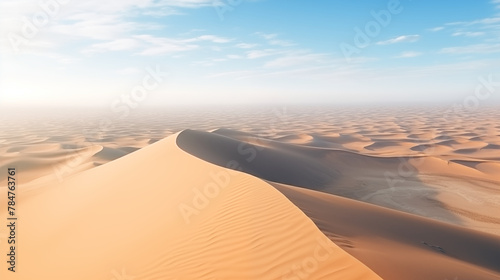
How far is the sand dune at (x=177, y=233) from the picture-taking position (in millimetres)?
4598

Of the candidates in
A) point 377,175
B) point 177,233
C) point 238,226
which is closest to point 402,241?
point 238,226

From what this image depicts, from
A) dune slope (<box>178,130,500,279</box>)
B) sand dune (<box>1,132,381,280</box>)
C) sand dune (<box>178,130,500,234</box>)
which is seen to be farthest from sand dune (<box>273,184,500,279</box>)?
A: sand dune (<box>178,130,500,234</box>)

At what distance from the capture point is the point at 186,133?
18.9 metres

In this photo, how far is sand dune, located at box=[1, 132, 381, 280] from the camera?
15.1ft

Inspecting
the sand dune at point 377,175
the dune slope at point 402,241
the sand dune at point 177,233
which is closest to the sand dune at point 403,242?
the dune slope at point 402,241

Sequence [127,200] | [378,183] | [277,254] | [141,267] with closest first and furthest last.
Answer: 1. [277,254]
2. [141,267]
3. [127,200]
4. [378,183]

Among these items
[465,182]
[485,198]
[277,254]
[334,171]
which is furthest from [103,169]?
[465,182]

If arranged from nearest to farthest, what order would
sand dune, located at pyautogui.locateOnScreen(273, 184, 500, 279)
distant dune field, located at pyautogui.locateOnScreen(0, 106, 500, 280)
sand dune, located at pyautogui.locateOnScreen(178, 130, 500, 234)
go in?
sand dune, located at pyautogui.locateOnScreen(273, 184, 500, 279) < distant dune field, located at pyautogui.locateOnScreen(0, 106, 500, 280) < sand dune, located at pyautogui.locateOnScreen(178, 130, 500, 234)

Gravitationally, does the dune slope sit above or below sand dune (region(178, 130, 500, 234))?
above

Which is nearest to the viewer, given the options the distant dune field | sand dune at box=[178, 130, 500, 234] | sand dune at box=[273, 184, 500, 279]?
sand dune at box=[273, 184, 500, 279]

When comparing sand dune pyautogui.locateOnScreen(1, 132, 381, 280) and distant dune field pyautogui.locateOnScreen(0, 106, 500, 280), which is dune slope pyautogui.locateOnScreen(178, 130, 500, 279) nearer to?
distant dune field pyautogui.locateOnScreen(0, 106, 500, 280)

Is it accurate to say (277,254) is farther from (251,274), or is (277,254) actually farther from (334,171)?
(334,171)

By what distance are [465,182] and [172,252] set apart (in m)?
A: 16.9

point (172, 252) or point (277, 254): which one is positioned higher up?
point (277, 254)
